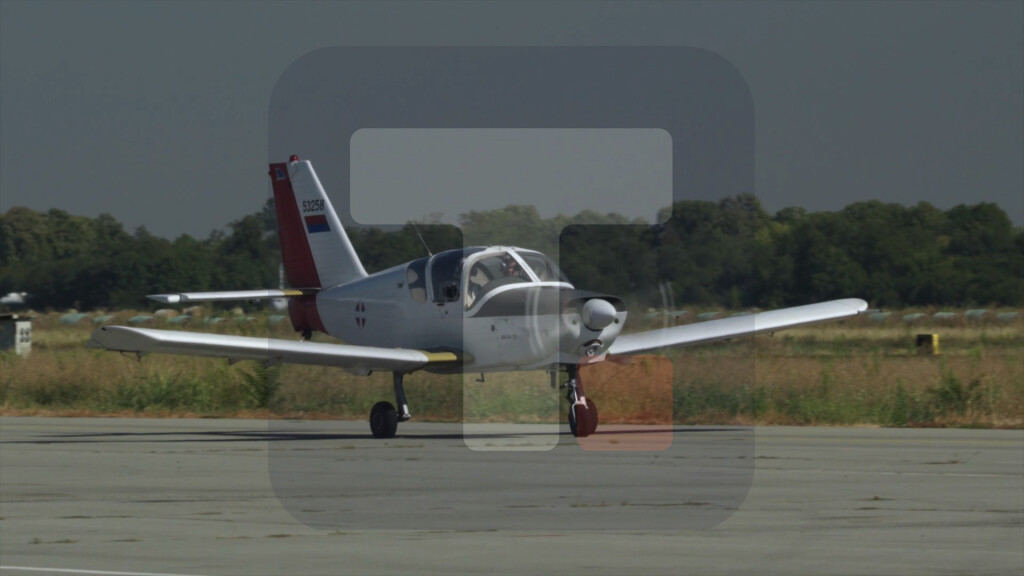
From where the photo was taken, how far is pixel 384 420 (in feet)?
53.0

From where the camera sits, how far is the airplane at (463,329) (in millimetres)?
14664

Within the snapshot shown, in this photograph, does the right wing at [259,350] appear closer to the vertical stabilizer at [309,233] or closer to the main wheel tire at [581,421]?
the main wheel tire at [581,421]

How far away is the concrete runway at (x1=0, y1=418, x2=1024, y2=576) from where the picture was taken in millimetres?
7805

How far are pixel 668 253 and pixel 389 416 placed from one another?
3.87 m

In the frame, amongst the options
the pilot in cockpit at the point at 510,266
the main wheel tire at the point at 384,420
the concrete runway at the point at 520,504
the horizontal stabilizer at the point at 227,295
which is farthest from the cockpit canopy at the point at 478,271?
the horizontal stabilizer at the point at 227,295

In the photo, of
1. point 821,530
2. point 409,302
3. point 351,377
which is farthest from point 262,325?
point 821,530

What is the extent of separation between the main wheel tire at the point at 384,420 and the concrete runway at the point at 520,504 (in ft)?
0.78

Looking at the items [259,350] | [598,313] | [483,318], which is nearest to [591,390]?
[483,318]

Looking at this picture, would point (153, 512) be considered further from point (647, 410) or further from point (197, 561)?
point (647, 410)

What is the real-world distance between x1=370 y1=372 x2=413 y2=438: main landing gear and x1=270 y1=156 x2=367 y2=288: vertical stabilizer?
93.5 inches

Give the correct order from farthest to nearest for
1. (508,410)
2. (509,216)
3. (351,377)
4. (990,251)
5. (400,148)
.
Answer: (990,251)
(351,377)
(508,410)
(509,216)
(400,148)

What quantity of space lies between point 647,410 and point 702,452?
17.9ft

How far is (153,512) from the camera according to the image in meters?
9.88

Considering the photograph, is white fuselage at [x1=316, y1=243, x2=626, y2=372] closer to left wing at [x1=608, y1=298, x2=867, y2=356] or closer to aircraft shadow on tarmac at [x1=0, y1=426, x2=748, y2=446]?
left wing at [x1=608, y1=298, x2=867, y2=356]
